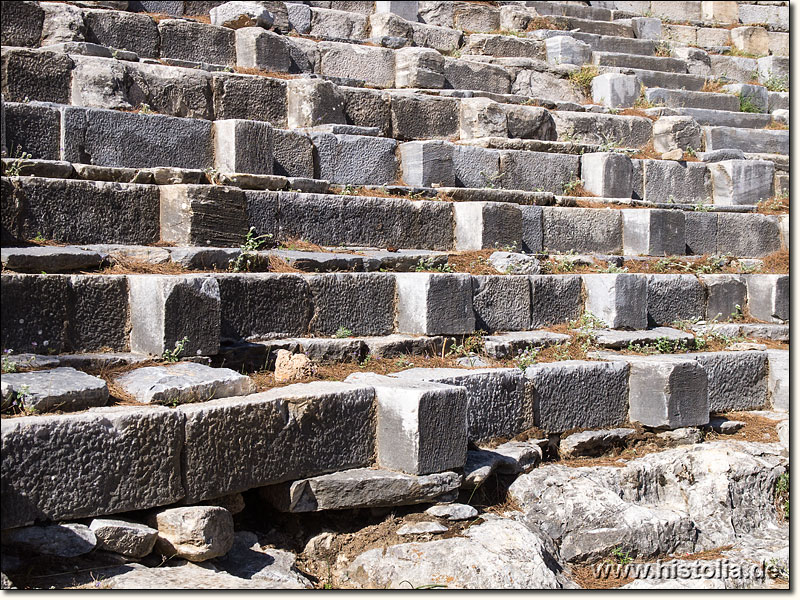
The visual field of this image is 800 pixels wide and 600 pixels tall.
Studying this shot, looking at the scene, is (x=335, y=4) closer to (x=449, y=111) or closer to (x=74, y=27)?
(x=449, y=111)

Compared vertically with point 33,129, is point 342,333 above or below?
below

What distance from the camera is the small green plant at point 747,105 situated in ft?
44.8

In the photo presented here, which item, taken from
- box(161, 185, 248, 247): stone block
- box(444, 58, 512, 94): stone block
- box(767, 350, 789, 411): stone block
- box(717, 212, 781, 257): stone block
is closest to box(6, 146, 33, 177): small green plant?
box(161, 185, 248, 247): stone block

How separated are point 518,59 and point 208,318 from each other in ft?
27.3

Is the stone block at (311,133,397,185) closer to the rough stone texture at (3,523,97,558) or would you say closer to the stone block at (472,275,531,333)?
the stone block at (472,275,531,333)

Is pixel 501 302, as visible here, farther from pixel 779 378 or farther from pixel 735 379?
pixel 779 378

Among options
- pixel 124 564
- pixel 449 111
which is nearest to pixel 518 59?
pixel 449 111

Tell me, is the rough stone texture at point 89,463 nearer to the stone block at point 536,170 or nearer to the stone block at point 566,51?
the stone block at point 536,170

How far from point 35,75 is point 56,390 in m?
4.09

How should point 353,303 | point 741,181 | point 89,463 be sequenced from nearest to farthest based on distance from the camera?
point 89,463, point 353,303, point 741,181

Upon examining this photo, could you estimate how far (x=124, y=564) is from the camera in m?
4.28

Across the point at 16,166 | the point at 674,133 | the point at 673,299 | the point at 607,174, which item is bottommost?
the point at 673,299

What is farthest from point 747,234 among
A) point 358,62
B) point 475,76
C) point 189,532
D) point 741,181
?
point 189,532

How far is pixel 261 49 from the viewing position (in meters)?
9.82
